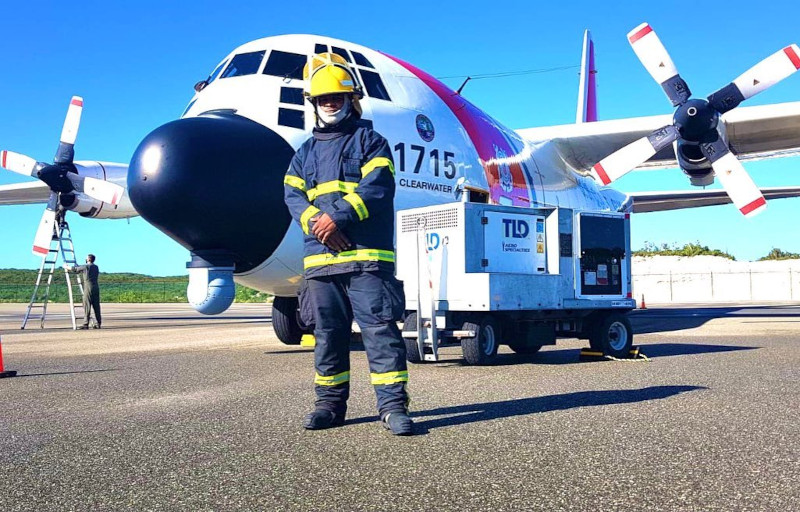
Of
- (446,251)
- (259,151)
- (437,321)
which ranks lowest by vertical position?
(437,321)

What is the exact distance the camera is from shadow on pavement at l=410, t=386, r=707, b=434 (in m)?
4.54

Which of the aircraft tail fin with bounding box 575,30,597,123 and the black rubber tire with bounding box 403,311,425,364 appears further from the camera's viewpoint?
the aircraft tail fin with bounding box 575,30,597,123

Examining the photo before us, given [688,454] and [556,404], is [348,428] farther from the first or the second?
[688,454]

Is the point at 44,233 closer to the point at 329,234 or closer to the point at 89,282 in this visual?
the point at 89,282

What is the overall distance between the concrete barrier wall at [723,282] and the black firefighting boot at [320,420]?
129 feet

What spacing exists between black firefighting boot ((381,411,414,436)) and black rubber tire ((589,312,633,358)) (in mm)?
5212

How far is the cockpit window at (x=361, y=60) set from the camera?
382 inches

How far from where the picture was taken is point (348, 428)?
4.37m

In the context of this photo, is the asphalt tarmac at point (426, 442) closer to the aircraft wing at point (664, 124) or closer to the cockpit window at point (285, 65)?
the cockpit window at point (285, 65)

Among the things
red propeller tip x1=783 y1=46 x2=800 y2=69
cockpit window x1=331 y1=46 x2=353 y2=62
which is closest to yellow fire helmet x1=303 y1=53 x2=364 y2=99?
cockpit window x1=331 y1=46 x2=353 y2=62

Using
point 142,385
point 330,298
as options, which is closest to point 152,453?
point 330,298

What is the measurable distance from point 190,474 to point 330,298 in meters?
1.57

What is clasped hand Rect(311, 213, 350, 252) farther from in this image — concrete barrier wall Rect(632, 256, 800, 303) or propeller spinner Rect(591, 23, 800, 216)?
concrete barrier wall Rect(632, 256, 800, 303)

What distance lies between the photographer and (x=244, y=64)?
30.5 ft
